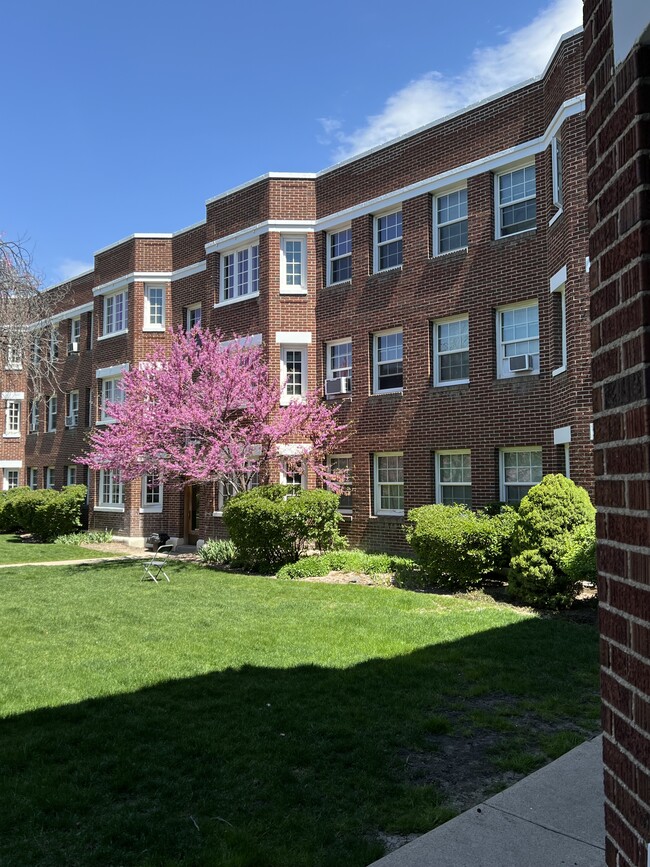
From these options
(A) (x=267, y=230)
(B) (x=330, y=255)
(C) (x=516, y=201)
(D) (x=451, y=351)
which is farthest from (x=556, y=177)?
(A) (x=267, y=230)

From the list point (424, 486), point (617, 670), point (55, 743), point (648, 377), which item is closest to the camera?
point (648, 377)

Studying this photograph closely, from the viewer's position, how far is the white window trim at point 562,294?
46.6ft

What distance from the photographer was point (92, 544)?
24047 millimetres

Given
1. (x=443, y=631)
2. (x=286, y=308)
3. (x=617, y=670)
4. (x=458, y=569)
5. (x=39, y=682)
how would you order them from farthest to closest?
(x=286, y=308) < (x=458, y=569) < (x=443, y=631) < (x=39, y=682) < (x=617, y=670)

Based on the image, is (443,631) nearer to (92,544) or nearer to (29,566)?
(29,566)

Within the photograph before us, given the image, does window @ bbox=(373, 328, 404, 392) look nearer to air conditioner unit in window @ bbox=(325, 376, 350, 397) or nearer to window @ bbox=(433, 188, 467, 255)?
air conditioner unit in window @ bbox=(325, 376, 350, 397)

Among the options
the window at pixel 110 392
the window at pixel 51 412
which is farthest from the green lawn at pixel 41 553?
the window at pixel 51 412

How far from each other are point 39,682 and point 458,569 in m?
7.86

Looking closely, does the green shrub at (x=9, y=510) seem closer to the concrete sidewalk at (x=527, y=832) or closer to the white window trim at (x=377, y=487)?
the white window trim at (x=377, y=487)

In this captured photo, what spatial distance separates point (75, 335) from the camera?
3019 centimetres

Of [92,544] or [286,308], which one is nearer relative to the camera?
[286,308]

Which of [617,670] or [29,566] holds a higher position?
[617,670]

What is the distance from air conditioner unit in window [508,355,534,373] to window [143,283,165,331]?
13.8m

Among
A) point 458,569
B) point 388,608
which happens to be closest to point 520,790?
point 388,608
